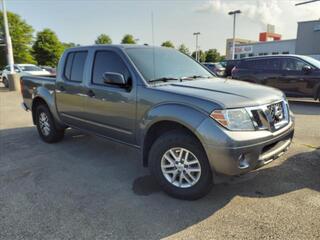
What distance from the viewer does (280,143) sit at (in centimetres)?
349

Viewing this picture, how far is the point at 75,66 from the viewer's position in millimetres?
4949

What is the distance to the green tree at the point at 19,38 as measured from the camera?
130 ft

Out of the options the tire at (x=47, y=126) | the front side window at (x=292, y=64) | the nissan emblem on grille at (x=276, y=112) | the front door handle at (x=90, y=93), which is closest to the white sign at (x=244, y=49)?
the front side window at (x=292, y=64)

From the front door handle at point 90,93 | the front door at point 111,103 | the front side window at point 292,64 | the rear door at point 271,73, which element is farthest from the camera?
the rear door at point 271,73

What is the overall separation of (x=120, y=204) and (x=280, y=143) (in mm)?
2015

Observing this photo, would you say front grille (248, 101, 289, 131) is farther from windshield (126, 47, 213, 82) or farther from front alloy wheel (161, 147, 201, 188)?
windshield (126, 47, 213, 82)

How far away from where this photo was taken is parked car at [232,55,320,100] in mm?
9695

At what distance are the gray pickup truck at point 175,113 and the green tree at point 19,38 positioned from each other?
40.0 metres

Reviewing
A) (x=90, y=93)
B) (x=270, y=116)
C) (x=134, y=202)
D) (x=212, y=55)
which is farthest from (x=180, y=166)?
(x=212, y=55)

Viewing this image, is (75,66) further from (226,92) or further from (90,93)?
(226,92)

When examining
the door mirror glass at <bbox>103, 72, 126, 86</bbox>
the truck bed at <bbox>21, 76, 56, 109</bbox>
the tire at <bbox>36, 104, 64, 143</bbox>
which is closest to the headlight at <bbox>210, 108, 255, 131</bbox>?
the door mirror glass at <bbox>103, 72, 126, 86</bbox>

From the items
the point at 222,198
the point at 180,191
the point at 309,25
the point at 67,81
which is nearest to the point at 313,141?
the point at 222,198

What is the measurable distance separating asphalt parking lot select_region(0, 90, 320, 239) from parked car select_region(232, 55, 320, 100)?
5293mm

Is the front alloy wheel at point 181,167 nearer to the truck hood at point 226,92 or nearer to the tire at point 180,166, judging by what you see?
the tire at point 180,166
